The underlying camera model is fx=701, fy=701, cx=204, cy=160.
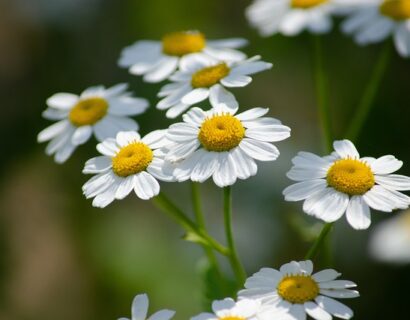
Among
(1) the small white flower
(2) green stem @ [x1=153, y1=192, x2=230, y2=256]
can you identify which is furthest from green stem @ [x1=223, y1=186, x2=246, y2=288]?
(1) the small white flower

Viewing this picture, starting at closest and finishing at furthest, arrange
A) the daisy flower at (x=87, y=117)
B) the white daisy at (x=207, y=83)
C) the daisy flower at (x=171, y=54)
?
the white daisy at (x=207, y=83) → the daisy flower at (x=87, y=117) → the daisy flower at (x=171, y=54)

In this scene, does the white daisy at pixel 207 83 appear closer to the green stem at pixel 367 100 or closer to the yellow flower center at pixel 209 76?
the yellow flower center at pixel 209 76

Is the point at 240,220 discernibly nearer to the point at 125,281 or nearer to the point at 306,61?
the point at 125,281

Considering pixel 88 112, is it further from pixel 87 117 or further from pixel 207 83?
pixel 207 83

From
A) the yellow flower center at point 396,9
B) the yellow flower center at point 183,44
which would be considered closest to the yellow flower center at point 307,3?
the yellow flower center at point 396,9

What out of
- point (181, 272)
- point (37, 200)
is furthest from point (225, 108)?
point (37, 200)

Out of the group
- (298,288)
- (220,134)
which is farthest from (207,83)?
(298,288)

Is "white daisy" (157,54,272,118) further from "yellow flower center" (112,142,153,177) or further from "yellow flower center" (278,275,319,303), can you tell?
"yellow flower center" (278,275,319,303)
